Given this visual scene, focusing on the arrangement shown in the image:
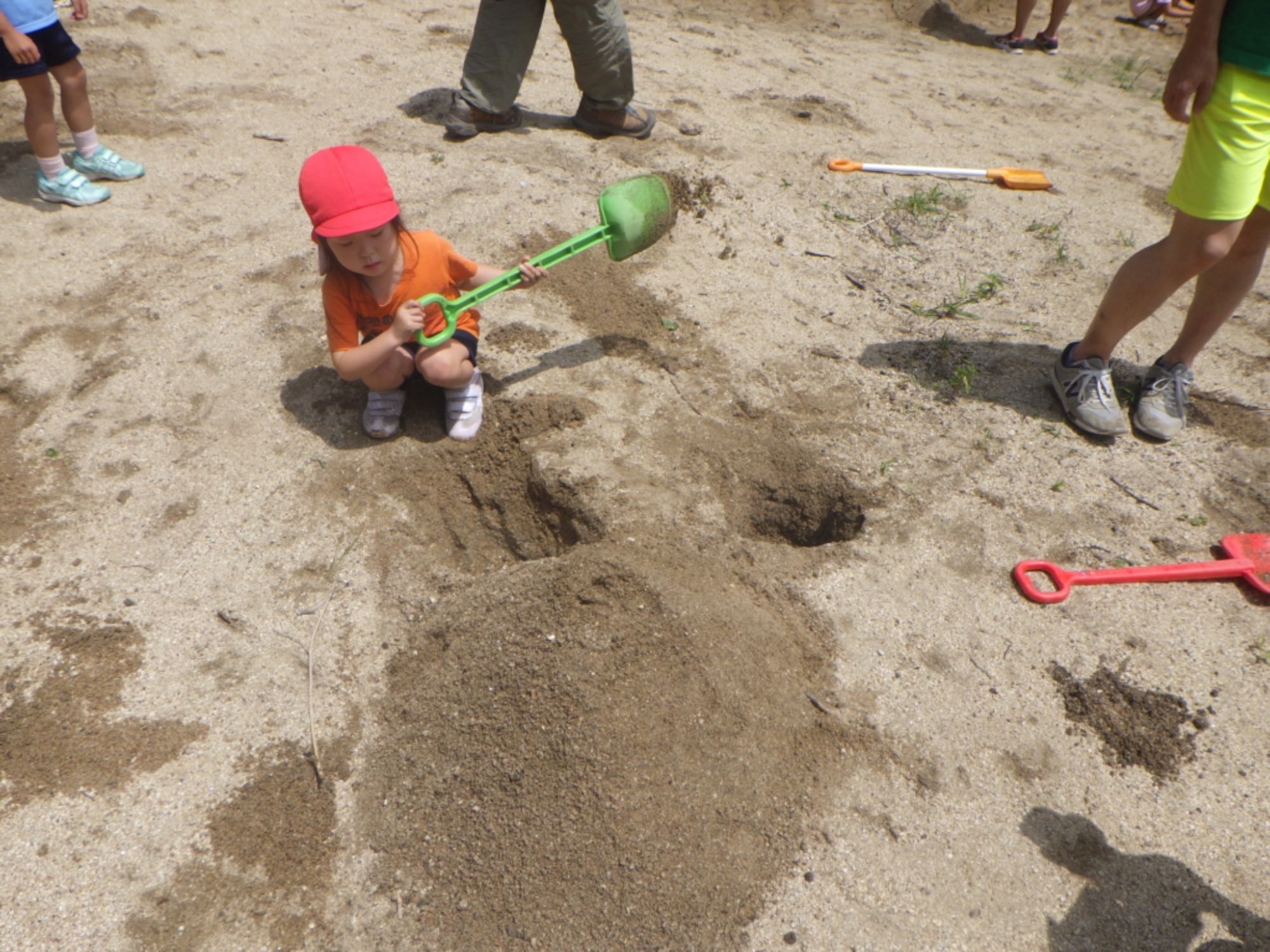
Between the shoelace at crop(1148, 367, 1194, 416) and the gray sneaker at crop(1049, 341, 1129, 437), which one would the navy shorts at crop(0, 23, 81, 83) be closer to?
the gray sneaker at crop(1049, 341, 1129, 437)

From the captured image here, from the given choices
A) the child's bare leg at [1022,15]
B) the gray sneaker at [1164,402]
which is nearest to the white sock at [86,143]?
the gray sneaker at [1164,402]

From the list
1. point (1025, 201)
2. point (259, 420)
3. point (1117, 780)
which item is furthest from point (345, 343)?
point (1025, 201)

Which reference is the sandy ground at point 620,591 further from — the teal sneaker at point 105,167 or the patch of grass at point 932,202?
the teal sneaker at point 105,167

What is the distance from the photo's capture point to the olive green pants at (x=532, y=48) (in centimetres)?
390

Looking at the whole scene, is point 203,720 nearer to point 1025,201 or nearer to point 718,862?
point 718,862

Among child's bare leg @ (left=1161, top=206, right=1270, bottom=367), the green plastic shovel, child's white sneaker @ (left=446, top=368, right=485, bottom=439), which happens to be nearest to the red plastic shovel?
child's bare leg @ (left=1161, top=206, right=1270, bottom=367)

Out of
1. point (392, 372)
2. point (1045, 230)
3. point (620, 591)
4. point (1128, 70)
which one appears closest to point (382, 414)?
point (392, 372)

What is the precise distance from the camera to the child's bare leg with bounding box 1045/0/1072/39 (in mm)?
5859

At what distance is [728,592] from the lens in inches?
80.7

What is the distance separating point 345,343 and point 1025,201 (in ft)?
10.8

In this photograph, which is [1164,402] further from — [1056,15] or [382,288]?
[1056,15]

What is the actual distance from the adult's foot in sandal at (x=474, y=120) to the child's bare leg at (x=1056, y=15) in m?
4.21

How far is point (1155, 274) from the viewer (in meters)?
2.45

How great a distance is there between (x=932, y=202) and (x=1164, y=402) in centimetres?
159
